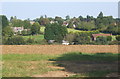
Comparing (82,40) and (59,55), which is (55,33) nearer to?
(82,40)

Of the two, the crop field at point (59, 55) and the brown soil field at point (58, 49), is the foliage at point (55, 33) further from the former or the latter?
the crop field at point (59, 55)

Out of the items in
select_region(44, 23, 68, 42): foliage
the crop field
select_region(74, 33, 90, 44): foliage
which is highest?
select_region(44, 23, 68, 42): foliage

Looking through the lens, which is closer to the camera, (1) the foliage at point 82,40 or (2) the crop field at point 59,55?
(2) the crop field at point 59,55

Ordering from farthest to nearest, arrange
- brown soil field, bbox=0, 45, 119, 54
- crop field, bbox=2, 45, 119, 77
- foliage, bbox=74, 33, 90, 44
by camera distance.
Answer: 1. foliage, bbox=74, 33, 90, 44
2. brown soil field, bbox=0, 45, 119, 54
3. crop field, bbox=2, 45, 119, 77

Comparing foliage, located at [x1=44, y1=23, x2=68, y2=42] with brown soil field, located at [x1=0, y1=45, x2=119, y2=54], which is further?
foliage, located at [x1=44, y1=23, x2=68, y2=42]

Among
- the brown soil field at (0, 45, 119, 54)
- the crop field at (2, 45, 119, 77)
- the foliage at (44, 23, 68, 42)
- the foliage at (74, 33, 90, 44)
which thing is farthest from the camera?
the foliage at (44, 23, 68, 42)

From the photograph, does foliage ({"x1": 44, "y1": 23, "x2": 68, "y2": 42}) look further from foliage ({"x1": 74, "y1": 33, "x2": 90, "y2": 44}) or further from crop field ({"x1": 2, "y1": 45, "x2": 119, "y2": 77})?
crop field ({"x1": 2, "y1": 45, "x2": 119, "y2": 77})

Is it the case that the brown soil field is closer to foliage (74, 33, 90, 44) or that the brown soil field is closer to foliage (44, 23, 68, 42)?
foliage (74, 33, 90, 44)

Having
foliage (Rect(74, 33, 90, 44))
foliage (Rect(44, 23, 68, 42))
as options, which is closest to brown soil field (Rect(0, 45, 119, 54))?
foliage (Rect(74, 33, 90, 44))

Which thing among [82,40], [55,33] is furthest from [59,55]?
[55,33]

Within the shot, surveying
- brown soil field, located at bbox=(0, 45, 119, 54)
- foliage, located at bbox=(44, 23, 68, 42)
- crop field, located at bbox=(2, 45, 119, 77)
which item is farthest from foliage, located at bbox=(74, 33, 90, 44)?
crop field, located at bbox=(2, 45, 119, 77)

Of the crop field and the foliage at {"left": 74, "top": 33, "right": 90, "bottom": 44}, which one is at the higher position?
the crop field

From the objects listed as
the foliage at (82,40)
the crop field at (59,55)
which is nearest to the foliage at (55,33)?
the foliage at (82,40)

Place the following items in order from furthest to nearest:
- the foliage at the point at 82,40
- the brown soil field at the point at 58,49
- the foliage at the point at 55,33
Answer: the foliage at the point at 55,33 → the foliage at the point at 82,40 → the brown soil field at the point at 58,49
